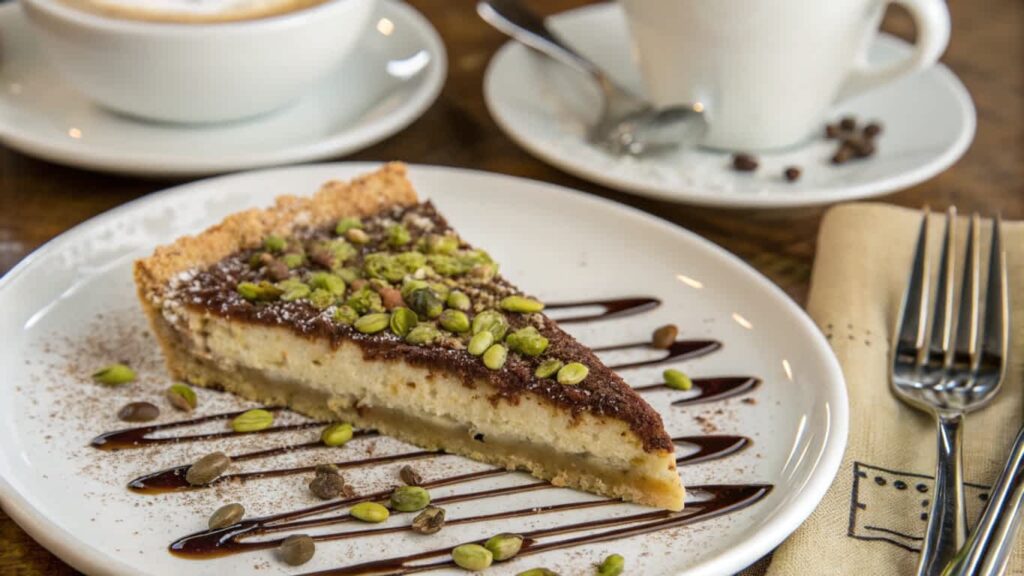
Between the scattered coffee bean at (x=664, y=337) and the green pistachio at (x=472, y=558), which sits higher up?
the scattered coffee bean at (x=664, y=337)

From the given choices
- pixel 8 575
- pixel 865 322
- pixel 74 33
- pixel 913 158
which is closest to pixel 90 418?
pixel 8 575

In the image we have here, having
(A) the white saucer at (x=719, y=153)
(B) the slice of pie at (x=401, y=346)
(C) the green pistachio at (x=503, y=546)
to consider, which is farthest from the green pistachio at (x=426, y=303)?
(A) the white saucer at (x=719, y=153)

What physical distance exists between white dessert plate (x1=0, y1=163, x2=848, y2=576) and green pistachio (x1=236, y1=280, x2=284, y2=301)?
228mm

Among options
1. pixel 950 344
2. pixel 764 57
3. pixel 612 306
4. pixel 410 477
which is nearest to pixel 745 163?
pixel 764 57

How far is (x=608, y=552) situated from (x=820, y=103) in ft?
5.87

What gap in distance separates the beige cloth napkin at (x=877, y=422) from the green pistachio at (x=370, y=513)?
2.22 feet

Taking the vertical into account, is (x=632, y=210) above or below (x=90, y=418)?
above

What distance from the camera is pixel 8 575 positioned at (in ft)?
5.79

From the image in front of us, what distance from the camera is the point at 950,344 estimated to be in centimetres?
229

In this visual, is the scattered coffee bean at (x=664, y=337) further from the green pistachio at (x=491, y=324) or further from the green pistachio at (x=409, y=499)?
the green pistachio at (x=409, y=499)

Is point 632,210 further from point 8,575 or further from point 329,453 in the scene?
point 8,575

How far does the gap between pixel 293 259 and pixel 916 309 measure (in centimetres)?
141

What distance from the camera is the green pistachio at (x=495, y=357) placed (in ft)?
6.78

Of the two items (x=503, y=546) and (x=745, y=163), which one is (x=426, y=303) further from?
(x=745, y=163)
